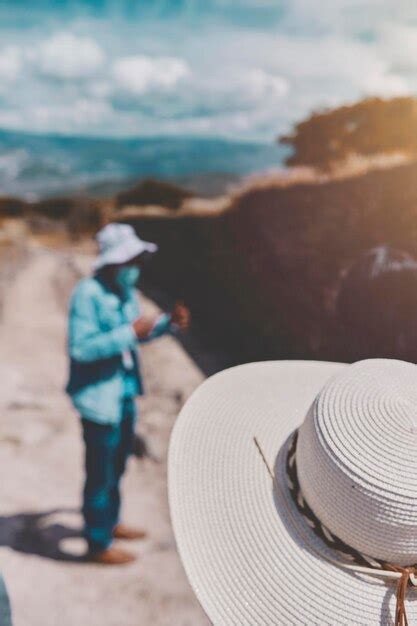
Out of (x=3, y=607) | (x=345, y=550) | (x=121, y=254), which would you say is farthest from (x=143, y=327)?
(x=345, y=550)

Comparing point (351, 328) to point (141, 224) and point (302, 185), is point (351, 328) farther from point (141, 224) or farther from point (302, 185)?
point (141, 224)

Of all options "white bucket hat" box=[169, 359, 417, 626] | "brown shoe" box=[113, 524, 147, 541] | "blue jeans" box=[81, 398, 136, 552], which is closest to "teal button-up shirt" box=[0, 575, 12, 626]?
"blue jeans" box=[81, 398, 136, 552]

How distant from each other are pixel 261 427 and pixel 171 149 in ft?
205

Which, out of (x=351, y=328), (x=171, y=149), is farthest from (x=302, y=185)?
(x=171, y=149)

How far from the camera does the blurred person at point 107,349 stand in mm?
2518

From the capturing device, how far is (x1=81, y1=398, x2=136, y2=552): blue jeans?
2.70 m

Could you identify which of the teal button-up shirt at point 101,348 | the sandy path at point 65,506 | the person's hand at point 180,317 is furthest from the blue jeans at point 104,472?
the person's hand at point 180,317

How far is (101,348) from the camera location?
2.49 meters

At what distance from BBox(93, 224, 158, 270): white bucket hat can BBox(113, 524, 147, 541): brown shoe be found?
5.37 feet

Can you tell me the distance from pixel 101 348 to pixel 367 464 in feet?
5.16

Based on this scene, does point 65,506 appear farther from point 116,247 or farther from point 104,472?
point 116,247

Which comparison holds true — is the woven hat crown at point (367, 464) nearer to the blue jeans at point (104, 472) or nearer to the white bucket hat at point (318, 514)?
the white bucket hat at point (318, 514)

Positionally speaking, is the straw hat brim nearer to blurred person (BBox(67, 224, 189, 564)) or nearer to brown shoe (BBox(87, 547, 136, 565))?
blurred person (BBox(67, 224, 189, 564))

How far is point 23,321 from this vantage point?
743cm
